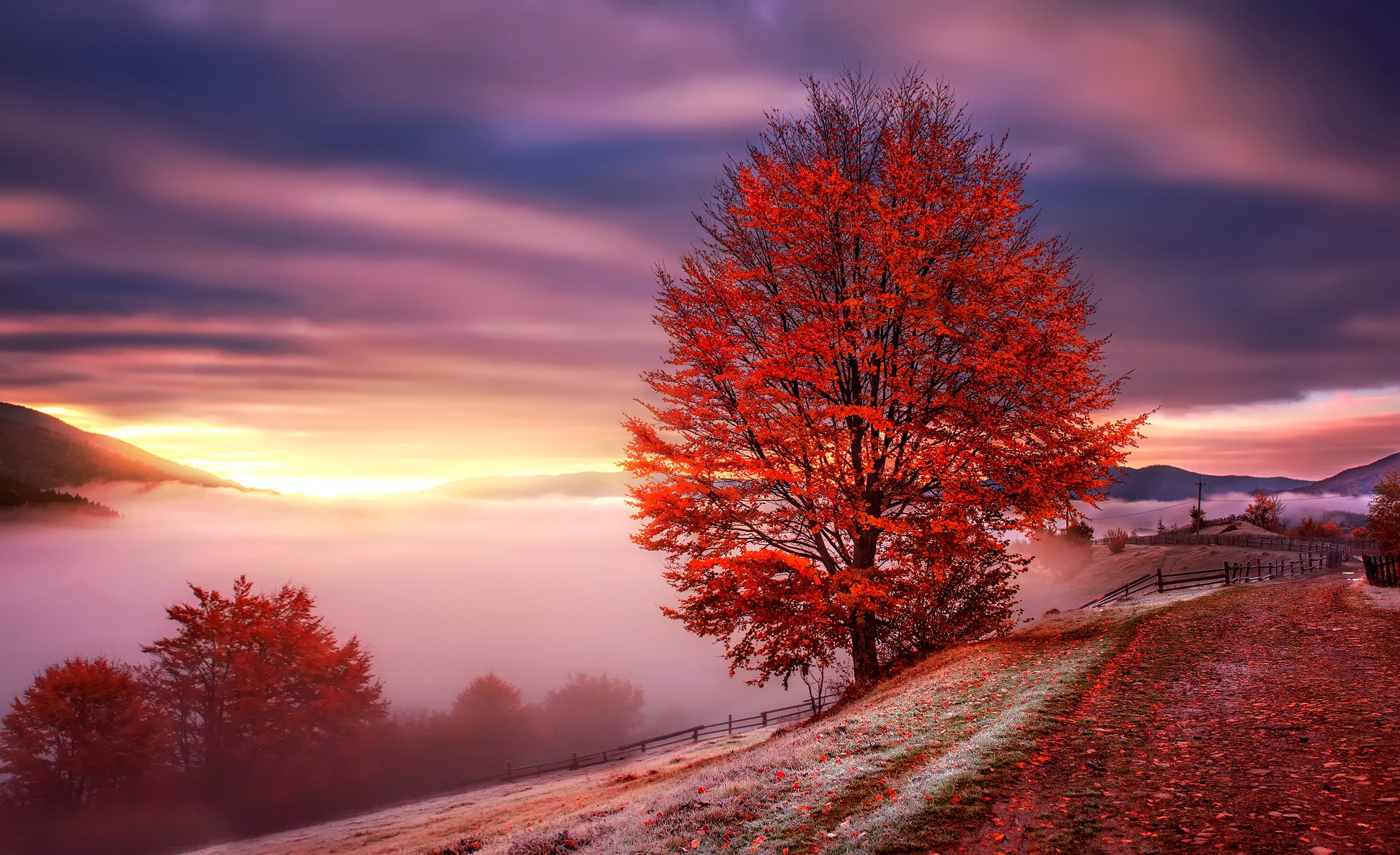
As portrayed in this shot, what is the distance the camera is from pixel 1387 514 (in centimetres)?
4534

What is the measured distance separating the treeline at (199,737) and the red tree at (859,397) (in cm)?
4088

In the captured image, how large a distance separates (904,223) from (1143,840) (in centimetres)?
1200

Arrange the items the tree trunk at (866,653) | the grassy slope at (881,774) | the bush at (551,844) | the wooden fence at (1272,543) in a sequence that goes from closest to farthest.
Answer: the grassy slope at (881,774), the bush at (551,844), the tree trunk at (866,653), the wooden fence at (1272,543)

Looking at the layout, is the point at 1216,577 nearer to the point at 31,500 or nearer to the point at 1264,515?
the point at 1264,515

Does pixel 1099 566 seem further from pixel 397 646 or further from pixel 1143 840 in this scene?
pixel 397 646

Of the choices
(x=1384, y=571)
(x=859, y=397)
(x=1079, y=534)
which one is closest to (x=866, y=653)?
(x=859, y=397)

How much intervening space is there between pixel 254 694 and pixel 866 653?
149 ft

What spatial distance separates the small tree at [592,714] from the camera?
3755 inches

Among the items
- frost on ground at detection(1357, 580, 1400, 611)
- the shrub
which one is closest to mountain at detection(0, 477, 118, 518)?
the shrub

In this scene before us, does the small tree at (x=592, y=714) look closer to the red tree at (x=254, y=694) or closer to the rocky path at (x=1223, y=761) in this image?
the red tree at (x=254, y=694)

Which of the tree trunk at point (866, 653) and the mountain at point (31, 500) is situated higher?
the mountain at point (31, 500)

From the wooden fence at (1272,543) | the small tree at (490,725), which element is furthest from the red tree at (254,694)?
the wooden fence at (1272,543)

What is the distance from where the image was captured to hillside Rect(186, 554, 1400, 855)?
698cm

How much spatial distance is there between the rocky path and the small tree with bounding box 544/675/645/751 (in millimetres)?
90866
